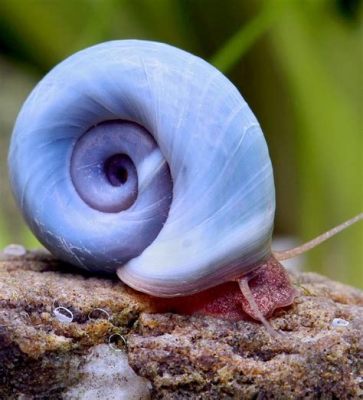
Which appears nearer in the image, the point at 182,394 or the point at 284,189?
the point at 182,394

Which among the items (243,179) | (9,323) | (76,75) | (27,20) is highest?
(27,20)

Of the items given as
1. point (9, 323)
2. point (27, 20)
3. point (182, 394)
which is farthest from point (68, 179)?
point (27, 20)

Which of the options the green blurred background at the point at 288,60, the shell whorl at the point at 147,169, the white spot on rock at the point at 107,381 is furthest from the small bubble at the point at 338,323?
the green blurred background at the point at 288,60

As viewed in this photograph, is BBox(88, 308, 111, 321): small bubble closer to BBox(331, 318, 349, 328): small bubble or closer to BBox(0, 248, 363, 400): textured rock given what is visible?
BBox(0, 248, 363, 400): textured rock

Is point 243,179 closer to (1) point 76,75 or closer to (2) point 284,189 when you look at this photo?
(1) point 76,75

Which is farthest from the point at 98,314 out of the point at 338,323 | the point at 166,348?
the point at 338,323

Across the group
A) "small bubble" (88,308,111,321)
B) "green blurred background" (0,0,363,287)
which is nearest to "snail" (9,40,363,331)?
"small bubble" (88,308,111,321)
